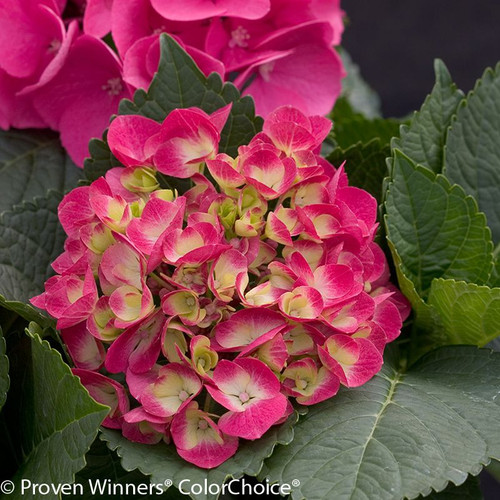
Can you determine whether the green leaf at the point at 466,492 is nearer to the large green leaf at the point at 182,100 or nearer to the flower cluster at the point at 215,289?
the flower cluster at the point at 215,289

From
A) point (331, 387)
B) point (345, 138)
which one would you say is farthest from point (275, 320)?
point (345, 138)

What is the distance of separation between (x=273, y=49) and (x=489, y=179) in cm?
18

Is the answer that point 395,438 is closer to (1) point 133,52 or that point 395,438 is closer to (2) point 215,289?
(2) point 215,289

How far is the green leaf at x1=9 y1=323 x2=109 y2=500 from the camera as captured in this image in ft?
1.37

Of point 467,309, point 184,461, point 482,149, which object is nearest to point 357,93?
point 482,149

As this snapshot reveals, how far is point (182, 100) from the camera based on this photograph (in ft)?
1.77

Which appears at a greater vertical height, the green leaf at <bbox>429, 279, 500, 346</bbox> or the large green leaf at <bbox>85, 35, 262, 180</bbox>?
the large green leaf at <bbox>85, 35, 262, 180</bbox>

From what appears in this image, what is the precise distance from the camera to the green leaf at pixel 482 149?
588mm

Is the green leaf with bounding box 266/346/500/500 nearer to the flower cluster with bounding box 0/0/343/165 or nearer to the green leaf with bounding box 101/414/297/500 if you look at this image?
the green leaf with bounding box 101/414/297/500

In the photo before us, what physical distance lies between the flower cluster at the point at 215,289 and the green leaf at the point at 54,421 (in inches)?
0.7

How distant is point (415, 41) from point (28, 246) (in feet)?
4.46

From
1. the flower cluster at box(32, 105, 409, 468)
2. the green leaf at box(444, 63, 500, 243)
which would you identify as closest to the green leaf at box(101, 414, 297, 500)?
the flower cluster at box(32, 105, 409, 468)

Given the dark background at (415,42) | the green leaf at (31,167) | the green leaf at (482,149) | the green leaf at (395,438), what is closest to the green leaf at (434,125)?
the green leaf at (482,149)

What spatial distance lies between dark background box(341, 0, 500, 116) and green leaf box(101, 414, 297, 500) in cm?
134
